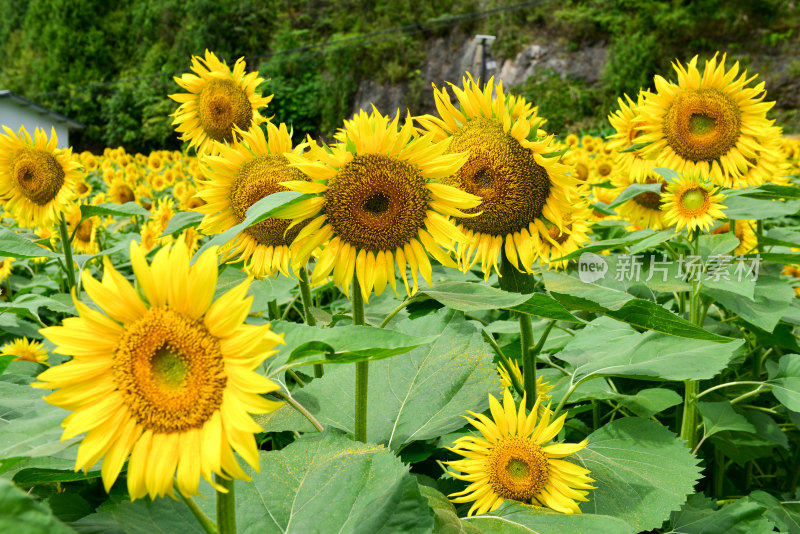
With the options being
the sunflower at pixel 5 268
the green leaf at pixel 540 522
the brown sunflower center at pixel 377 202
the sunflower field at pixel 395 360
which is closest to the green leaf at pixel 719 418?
the sunflower field at pixel 395 360

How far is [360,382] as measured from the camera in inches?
44.7

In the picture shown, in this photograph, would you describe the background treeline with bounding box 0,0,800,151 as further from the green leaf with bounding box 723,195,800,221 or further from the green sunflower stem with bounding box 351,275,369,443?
the green sunflower stem with bounding box 351,275,369,443

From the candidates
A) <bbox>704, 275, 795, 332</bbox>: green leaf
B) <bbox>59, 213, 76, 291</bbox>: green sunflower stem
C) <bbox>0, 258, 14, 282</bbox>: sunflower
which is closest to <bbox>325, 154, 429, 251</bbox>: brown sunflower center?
<bbox>704, 275, 795, 332</bbox>: green leaf

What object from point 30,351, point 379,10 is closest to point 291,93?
point 379,10

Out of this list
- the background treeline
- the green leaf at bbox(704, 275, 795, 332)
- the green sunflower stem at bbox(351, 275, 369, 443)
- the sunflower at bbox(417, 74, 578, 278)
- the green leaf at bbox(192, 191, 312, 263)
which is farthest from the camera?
the background treeline

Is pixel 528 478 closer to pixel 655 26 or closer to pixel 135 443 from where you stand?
pixel 135 443

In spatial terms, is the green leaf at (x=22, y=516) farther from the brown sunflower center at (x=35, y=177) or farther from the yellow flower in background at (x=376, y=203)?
the brown sunflower center at (x=35, y=177)

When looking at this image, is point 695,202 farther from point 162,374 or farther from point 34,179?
point 34,179

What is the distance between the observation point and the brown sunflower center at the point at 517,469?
1.20 metres

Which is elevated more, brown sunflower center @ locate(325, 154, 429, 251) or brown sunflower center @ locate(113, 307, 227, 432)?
brown sunflower center @ locate(325, 154, 429, 251)

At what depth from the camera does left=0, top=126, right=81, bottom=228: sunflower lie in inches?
103

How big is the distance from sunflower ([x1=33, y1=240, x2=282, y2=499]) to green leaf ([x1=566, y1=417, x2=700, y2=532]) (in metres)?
0.81

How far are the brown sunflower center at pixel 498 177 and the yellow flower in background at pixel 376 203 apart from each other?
0.87 ft

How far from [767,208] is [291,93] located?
2413 centimetres
